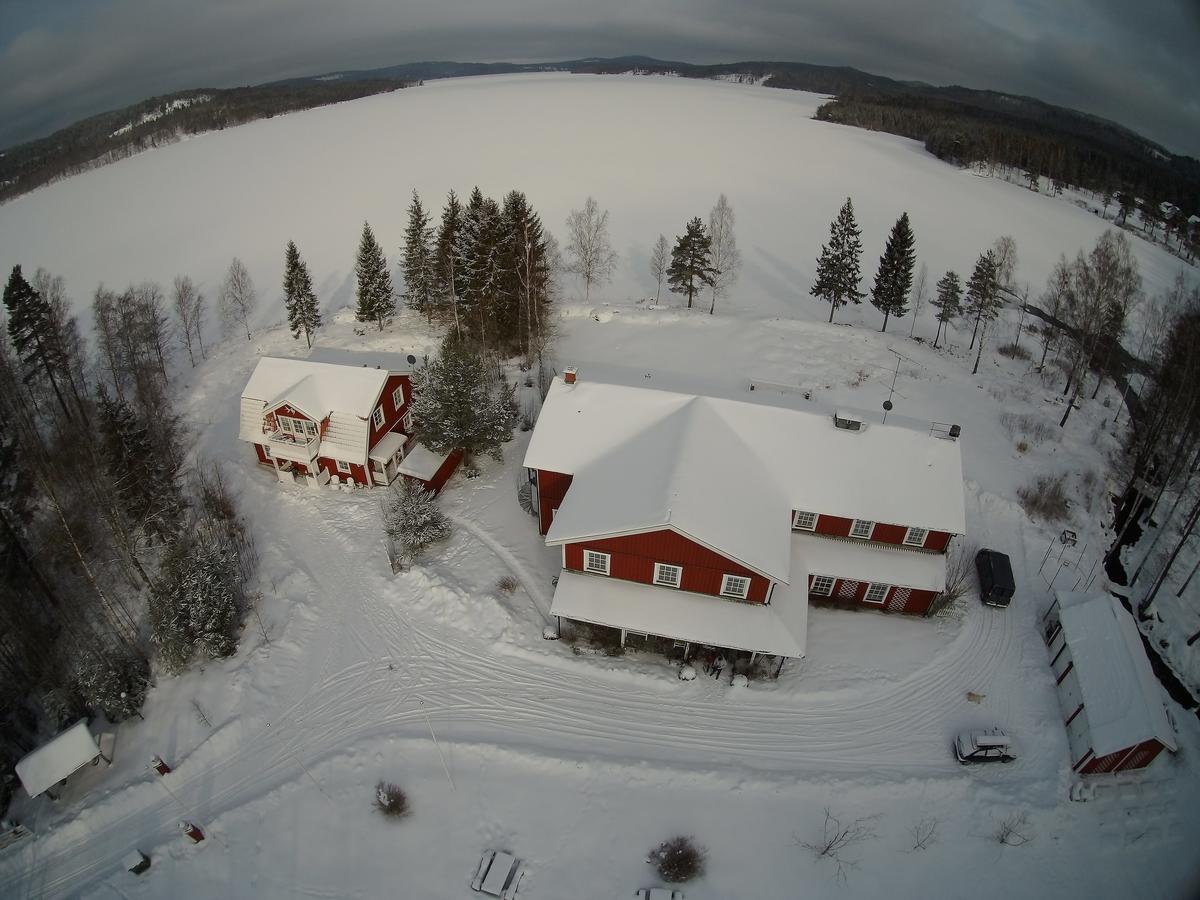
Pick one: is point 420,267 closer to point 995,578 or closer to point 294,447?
point 294,447

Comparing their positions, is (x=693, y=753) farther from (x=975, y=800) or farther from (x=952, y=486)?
(x=952, y=486)

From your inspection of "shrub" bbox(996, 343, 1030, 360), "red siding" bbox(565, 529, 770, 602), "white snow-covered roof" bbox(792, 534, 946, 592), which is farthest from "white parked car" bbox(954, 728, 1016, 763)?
"shrub" bbox(996, 343, 1030, 360)

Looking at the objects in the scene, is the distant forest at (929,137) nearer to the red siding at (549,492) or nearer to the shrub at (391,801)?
the red siding at (549,492)

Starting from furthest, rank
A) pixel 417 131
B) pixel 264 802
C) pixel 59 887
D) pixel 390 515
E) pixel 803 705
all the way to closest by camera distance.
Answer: pixel 417 131 < pixel 390 515 < pixel 803 705 < pixel 264 802 < pixel 59 887

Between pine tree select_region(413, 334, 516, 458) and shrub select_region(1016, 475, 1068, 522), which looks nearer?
pine tree select_region(413, 334, 516, 458)

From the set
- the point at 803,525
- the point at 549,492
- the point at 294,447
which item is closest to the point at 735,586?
the point at 803,525

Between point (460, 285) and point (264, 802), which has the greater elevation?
point (460, 285)

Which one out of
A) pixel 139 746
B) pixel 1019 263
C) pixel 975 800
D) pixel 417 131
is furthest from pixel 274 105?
pixel 975 800

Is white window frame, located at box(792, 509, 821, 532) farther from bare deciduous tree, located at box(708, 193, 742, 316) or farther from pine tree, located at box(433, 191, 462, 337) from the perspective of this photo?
bare deciduous tree, located at box(708, 193, 742, 316)
